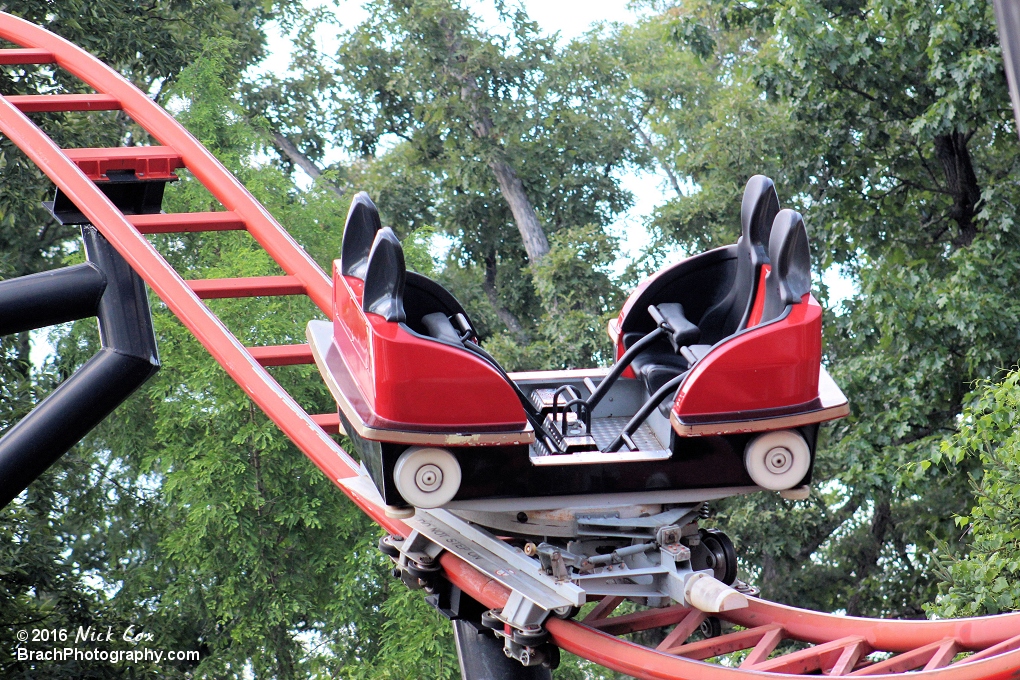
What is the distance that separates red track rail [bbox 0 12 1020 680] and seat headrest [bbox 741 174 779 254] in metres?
1.13

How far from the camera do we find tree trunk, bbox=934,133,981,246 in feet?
29.3

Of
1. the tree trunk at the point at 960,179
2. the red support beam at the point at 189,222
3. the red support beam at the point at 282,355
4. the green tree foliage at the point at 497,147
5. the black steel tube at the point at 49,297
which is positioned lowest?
the red support beam at the point at 282,355

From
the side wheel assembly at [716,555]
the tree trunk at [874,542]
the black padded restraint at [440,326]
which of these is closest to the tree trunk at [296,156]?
the tree trunk at [874,542]

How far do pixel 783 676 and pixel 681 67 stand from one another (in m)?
13.1

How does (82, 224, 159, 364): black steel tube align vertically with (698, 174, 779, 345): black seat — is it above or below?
above

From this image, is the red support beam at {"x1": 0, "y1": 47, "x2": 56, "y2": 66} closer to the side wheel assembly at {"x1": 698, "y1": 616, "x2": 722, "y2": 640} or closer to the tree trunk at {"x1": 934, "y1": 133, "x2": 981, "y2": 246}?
the side wheel assembly at {"x1": 698, "y1": 616, "x2": 722, "y2": 640}

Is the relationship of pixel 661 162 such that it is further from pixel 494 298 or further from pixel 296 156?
pixel 296 156

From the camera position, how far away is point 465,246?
552 inches

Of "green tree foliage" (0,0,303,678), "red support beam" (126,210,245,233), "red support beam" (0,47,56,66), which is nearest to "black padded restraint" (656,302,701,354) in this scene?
"red support beam" (126,210,245,233)

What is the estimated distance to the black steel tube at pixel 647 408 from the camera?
11.9 feet

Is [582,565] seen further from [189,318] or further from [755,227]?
[189,318]

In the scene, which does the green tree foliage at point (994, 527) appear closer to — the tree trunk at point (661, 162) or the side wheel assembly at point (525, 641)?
the side wheel assembly at point (525, 641)

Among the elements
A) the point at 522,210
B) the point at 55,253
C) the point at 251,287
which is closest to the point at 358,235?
the point at 251,287

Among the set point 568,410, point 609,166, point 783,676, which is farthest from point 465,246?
point 783,676
